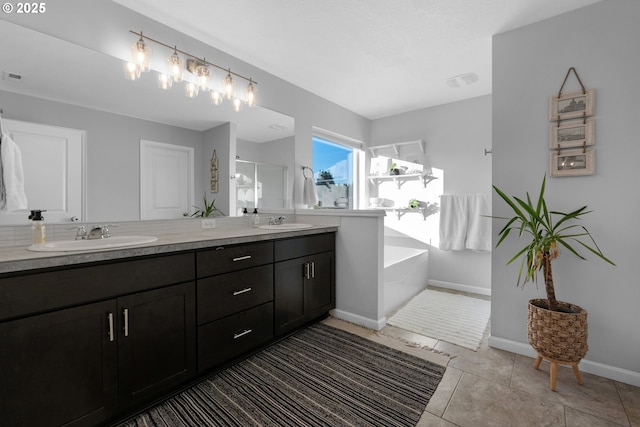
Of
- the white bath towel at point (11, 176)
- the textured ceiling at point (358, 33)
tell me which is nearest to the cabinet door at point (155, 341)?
the white bath towel at point (11, 176)

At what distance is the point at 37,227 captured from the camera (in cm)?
135

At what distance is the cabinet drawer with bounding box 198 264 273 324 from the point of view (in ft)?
Answer: 5.27

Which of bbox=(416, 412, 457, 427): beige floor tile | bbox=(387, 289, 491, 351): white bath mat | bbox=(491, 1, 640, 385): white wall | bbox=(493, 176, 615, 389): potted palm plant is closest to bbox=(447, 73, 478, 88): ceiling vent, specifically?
bbox=(491, 1, 640, 385): white wall

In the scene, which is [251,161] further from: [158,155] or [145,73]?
[145,73]

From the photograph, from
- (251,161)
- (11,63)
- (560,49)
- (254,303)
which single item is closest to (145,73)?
(11,63)

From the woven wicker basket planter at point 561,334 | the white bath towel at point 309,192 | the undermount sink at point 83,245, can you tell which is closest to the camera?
Answer: the undermount sink at point 83,245

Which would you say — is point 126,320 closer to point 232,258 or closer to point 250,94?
point 232,258

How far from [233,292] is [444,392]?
138cm

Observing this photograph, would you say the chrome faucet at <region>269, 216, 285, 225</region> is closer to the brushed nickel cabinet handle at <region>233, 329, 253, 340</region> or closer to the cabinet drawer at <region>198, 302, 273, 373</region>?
the cabinet drawer at <region>198, 302, 273, 373</region>

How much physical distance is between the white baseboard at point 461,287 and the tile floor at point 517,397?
1434 millimetres

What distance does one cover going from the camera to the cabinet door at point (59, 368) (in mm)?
1026

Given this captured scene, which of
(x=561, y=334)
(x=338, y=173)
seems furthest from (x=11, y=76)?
(x=561, y=334)

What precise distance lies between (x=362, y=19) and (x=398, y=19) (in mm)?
249

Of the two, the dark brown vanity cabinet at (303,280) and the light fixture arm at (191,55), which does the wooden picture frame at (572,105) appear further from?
the light fixture arm at (191,55)
